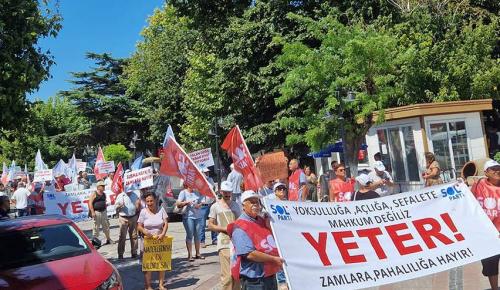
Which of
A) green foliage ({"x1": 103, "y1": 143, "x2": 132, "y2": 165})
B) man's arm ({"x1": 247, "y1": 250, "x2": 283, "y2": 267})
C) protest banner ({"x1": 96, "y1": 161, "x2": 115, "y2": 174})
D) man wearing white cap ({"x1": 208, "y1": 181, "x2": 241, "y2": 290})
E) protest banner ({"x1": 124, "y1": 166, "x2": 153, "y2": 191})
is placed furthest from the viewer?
green foliage ({"x1": 103, "y1": 143, "x2": 132, "y2": 165})

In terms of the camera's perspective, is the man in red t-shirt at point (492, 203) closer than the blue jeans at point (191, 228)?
Yes

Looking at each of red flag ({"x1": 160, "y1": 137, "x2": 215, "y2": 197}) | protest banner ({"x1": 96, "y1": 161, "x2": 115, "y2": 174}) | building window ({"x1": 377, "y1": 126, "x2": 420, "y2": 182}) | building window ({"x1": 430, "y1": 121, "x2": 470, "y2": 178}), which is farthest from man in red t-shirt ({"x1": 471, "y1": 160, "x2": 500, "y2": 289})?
protest banner ({"x1": 96, "y1": 161, "x2": 115, "y2": 174})

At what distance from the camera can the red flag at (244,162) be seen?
28.8 feet

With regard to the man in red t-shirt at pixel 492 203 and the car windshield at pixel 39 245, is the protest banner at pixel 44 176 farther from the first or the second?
the man in red t-shirt at pixel 492 203

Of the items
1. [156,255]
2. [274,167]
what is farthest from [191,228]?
[156,255]

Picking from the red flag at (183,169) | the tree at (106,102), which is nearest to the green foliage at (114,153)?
the tree at (106,102)

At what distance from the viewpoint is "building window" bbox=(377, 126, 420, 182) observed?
1734 centimetres

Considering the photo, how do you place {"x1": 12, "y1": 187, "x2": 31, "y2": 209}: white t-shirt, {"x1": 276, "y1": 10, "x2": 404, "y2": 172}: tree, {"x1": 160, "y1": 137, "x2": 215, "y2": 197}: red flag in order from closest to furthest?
{"x1": 160, "y1": 137, "x2": 215, "y2": 197}: red flag < {"x1": 276, "y1": 10, "x2": 404, "y2": 172}: tree < {"x1": 12, "y1": 187, "x2": 31, "y2": 209}: white t-shirt

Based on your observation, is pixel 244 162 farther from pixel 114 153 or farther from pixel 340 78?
pixel 114 153

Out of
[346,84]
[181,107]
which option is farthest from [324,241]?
[181,107]

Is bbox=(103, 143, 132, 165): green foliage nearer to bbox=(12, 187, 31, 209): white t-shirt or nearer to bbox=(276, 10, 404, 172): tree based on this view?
bbox=(12, 187, 31, 209): white t-shirt

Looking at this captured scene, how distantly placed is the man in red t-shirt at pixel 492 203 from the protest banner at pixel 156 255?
16.1 feet

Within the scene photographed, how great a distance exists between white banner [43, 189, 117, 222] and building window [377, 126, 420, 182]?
10176 millimetres

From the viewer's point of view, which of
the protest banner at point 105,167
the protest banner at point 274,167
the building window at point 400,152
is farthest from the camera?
the protest banner at point 105,167
